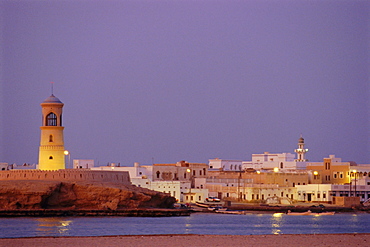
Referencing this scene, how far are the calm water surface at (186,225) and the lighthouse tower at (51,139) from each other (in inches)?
459

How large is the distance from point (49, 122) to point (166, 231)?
93.0 ft

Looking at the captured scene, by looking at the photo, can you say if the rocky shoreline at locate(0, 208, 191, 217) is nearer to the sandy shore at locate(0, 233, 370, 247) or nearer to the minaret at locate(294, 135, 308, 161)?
the sandy shore at locate(0, 233, 370, 247)

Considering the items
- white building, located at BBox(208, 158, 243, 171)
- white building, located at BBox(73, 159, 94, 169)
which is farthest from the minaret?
white building, located at BBox(73, 159, 94, 169)

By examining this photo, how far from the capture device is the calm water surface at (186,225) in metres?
60.3

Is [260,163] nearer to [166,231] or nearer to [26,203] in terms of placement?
[26,203]

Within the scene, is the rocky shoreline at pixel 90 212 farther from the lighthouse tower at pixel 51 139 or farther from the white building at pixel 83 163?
the white building at pixel 83 163

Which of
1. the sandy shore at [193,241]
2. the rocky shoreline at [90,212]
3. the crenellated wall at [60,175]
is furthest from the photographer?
the crenellated wall at [60,175]

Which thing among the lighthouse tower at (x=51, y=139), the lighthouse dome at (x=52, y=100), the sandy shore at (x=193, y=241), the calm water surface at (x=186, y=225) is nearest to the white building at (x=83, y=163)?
the lighthouse dome at (x=52, y=100)

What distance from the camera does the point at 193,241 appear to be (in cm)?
4984

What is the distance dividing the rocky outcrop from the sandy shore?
2624 centimetres

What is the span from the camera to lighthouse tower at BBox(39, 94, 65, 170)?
8512 cm

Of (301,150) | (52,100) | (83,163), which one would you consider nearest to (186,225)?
(52,100)

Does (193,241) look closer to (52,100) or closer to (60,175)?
(60,175)

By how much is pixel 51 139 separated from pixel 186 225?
21628 mm
